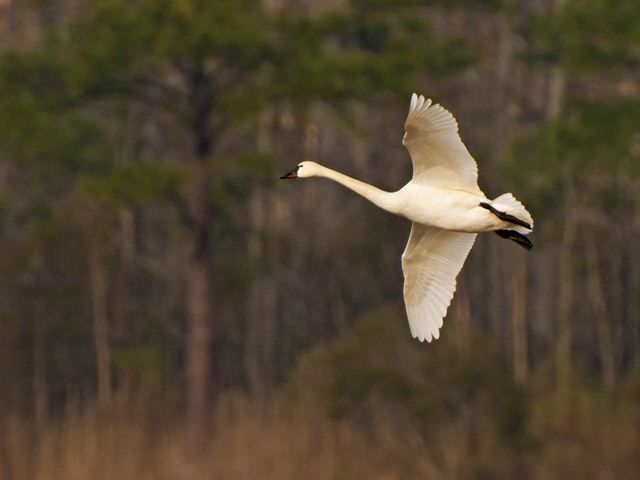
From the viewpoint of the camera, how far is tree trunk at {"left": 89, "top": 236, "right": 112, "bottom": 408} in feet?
74.7

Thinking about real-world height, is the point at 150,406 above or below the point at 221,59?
below

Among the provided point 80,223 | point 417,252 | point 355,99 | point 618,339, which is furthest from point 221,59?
point 417,252

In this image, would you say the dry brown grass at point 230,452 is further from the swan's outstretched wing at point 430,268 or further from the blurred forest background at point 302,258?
the swan's outstretched wing at point 430,268

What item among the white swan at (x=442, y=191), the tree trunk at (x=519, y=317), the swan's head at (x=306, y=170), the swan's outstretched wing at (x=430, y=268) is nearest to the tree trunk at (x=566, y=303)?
the tree trunk at (x=519, y=317)

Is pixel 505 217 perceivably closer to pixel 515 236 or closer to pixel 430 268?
pixel 515 236

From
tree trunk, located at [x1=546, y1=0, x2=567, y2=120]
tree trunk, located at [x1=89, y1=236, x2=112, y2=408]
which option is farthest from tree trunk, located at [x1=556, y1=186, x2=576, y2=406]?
tree trunk, located at [x1=89, y1=236, x2=112, y2=408]

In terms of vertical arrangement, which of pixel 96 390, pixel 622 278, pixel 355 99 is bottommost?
pixel 96 390

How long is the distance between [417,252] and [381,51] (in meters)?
11.2

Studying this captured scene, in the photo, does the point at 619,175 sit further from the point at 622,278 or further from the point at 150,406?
the point at 150,406

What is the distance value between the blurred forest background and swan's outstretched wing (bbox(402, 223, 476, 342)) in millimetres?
6971

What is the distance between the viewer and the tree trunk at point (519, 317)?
73.4 ft

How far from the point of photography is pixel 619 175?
67.7 feet

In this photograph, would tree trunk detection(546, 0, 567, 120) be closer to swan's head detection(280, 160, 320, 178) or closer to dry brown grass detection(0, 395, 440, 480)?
dry brown grass detection(0, 395, 440, 480)

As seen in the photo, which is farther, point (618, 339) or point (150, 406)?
point (618, 339)
